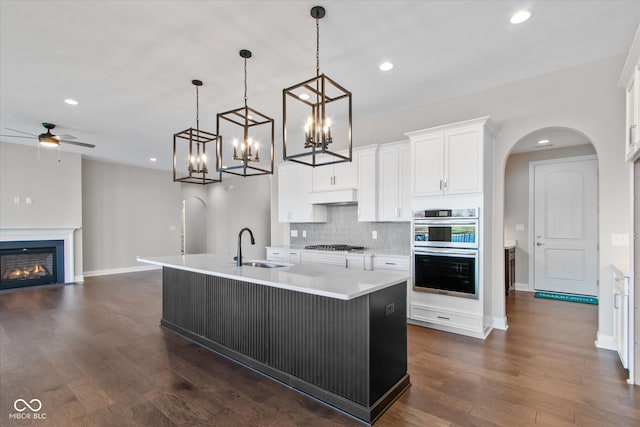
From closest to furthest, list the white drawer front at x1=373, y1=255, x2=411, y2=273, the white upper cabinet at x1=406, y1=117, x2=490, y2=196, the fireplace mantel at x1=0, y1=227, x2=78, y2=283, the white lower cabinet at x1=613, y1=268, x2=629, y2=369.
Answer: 1. the white lower cabinet at x1=613, y1=268, x2=629, y2=369
2. the white upper cabinet at x1=406, y1=117, x2=490, y2=196
3. the white drawer front at x1=373, y1=255, x2=411, y2=273
4. the fireplace mantel at x1=0, y1=227, x2=78, y2=283

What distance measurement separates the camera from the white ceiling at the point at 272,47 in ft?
7.84

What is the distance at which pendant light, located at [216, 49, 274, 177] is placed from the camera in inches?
112

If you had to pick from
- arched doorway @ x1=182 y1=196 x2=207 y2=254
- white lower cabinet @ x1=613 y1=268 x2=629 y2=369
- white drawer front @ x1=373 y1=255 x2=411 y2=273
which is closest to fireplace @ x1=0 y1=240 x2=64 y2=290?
arched doorway @ x1=182 y1=196 x2=207 y2=254

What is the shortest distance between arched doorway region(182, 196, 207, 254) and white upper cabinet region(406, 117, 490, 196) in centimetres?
884

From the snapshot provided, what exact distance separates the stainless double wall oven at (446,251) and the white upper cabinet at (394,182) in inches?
15.8

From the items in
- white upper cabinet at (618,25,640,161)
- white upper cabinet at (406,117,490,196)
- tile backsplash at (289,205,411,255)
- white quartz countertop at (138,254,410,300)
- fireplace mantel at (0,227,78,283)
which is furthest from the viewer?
fireplace mantel at (0,227,78,283)

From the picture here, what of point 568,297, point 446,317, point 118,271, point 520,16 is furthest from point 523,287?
point 118,271

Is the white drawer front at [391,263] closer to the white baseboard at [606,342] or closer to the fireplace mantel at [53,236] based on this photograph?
the white baseboard at [606,342]

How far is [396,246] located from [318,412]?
294cm

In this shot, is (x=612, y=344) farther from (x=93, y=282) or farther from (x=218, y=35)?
(x=93, y=282)

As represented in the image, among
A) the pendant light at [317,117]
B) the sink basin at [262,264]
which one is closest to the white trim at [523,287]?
the pendant light at [317,117]

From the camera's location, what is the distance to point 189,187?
10.0 metres

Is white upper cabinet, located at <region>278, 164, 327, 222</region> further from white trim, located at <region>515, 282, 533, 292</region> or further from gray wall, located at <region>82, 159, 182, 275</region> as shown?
gray wall, located at <region>82, 159, 182, 275</region>

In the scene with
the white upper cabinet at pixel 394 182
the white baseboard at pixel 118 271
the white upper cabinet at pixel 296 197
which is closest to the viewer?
the white upper cabinet at pixel 394 182
